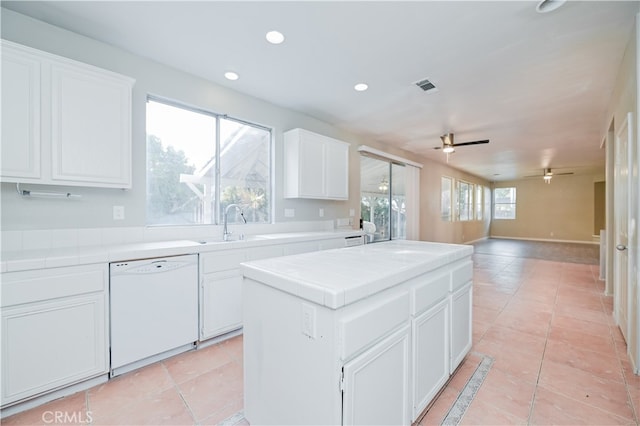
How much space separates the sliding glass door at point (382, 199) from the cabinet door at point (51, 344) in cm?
406

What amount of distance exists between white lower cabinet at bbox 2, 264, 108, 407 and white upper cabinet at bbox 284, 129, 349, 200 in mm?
2296

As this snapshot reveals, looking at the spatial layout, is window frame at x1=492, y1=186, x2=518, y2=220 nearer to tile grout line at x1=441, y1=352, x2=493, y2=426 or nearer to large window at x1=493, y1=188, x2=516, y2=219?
large window at x1=493, y1=188, x2=516, y2=219

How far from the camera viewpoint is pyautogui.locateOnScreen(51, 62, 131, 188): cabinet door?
198 centimetres

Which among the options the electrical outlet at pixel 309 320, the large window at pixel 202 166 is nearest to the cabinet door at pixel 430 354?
the electrical outlet at pixel 309 320

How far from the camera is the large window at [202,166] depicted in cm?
273

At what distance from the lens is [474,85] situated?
307cm

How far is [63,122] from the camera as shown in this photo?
2.00 m

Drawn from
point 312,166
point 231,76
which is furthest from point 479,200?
point 231,76

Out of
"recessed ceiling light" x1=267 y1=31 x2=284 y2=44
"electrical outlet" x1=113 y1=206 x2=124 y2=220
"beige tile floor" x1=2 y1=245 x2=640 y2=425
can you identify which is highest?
"recessed ceiling light" x1=267 y1=31 x2=284 y2=44

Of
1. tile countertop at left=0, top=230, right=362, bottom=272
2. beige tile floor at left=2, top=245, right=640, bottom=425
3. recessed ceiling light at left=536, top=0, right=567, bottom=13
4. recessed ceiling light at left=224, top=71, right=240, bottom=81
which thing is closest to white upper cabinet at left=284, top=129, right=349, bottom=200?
recessed ceiling light at left=224, top=71, right=240, bottom=81

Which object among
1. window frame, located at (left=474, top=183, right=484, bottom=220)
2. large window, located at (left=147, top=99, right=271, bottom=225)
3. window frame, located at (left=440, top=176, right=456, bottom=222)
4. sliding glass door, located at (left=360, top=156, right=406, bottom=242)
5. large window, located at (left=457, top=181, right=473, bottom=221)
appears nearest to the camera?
large window, located at (left=147, top=99, right=271, bottom=225)

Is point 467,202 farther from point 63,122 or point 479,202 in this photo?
point 63,122

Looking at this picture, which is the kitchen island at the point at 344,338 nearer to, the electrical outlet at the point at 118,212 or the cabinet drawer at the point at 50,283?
the cabinet drawer at the point at 50,283

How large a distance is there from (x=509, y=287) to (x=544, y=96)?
2.76 metres
